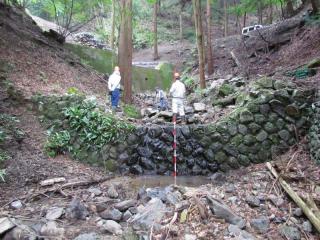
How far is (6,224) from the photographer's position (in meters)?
5.87

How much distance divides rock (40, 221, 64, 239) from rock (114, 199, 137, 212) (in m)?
1.21

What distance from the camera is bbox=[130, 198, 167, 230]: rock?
6.12 meters

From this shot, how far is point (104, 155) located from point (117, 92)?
111 inches

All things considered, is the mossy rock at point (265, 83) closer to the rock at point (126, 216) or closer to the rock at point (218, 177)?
the rock at point (218, 177)

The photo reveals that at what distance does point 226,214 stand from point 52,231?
120 inches

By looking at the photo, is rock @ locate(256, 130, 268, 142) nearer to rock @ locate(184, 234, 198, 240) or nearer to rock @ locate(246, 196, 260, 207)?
rock @ locate(246, 196, 260, 207)

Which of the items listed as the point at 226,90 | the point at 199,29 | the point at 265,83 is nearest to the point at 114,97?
the point at 226,90

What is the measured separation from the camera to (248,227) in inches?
253

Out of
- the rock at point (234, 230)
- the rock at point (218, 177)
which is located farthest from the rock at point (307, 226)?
the rock at point (218, 177)

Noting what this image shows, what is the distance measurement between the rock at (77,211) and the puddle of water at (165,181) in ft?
6.50

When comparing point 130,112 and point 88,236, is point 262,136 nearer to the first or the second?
point 130,112

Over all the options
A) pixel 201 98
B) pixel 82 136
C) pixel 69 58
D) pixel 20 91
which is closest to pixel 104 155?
pixel 82 136

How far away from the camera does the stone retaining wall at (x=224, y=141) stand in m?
9.81

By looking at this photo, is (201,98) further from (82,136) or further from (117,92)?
(82,136)
